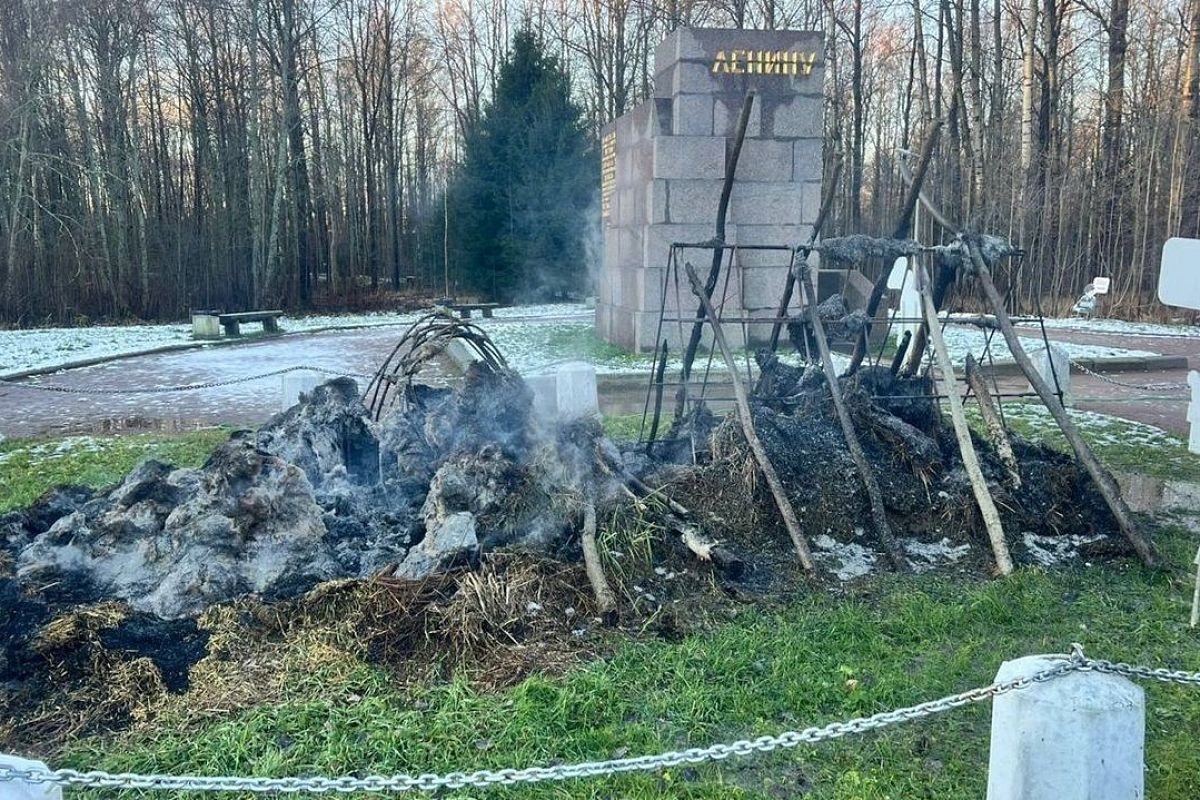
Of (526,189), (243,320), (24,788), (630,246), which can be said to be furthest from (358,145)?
(24,788)

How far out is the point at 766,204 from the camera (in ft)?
43.0

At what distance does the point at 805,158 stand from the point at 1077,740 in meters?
11.8

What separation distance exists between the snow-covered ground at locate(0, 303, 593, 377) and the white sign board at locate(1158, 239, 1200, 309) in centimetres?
1404

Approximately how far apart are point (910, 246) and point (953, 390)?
973 millimetres

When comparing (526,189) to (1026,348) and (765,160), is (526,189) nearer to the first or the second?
(765,160)

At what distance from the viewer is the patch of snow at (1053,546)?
5.09m

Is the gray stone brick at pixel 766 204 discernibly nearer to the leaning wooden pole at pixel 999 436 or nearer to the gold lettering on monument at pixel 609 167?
the gold lettering on monument at pixel 609 167

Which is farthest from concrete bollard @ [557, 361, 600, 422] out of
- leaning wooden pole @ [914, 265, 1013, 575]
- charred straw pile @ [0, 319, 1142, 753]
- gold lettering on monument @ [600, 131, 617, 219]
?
gold lettering on monument @ [600, 131, 617, 219]

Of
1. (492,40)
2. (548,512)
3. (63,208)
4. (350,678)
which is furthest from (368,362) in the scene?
(492,40)

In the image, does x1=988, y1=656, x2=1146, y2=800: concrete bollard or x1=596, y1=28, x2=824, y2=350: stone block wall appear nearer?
x1=988, y1=656, x2=1146, y2=800: concrete bollard

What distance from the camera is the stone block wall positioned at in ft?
42.0

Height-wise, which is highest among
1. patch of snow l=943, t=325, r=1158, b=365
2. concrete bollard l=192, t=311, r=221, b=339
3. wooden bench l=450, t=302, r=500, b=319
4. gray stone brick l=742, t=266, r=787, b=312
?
gray stone brick l=742, t=266, r=787, b=312

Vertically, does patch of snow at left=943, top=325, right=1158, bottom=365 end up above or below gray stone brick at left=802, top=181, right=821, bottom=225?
below

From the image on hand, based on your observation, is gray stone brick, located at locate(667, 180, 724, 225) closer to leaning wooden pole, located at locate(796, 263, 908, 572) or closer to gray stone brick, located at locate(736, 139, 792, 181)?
gray stone brick, located at locate(736, 139, 792, 181)
